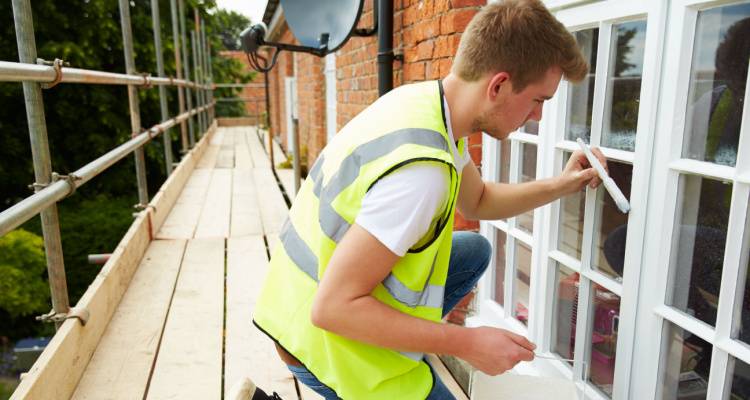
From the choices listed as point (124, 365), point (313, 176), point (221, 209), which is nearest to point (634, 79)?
point (313, 176)

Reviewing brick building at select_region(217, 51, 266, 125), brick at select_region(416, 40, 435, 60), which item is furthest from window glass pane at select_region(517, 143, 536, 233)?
brick building at select_region(217, 51, 266, 125)

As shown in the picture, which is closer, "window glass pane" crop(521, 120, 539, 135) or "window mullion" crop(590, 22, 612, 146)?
"window mullion" crop(590, 22, 612, 146)

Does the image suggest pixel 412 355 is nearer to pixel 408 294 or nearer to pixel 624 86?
pixel 408 294

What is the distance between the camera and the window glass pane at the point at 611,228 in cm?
154

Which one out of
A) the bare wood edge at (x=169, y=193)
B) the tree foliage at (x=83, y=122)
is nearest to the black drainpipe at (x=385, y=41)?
the bare wood edge at (x=169, y=193)

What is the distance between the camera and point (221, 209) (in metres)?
4.94

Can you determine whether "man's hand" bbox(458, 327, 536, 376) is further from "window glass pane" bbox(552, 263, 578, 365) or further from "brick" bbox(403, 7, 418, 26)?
"brick" bbox(403, 7, 418, 26)

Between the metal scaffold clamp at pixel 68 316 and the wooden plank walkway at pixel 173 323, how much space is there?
42 mm

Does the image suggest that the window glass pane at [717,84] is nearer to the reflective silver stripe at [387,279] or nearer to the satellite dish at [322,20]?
the reflective silver stripe at [387,279]

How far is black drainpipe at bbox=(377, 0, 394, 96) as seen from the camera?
108 inches

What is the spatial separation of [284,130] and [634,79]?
11.8 metres

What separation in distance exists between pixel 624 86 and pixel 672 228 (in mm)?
397

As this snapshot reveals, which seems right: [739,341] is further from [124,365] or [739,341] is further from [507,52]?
[124,365]

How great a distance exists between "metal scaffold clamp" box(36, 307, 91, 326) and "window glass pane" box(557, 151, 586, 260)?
1.69 metres
